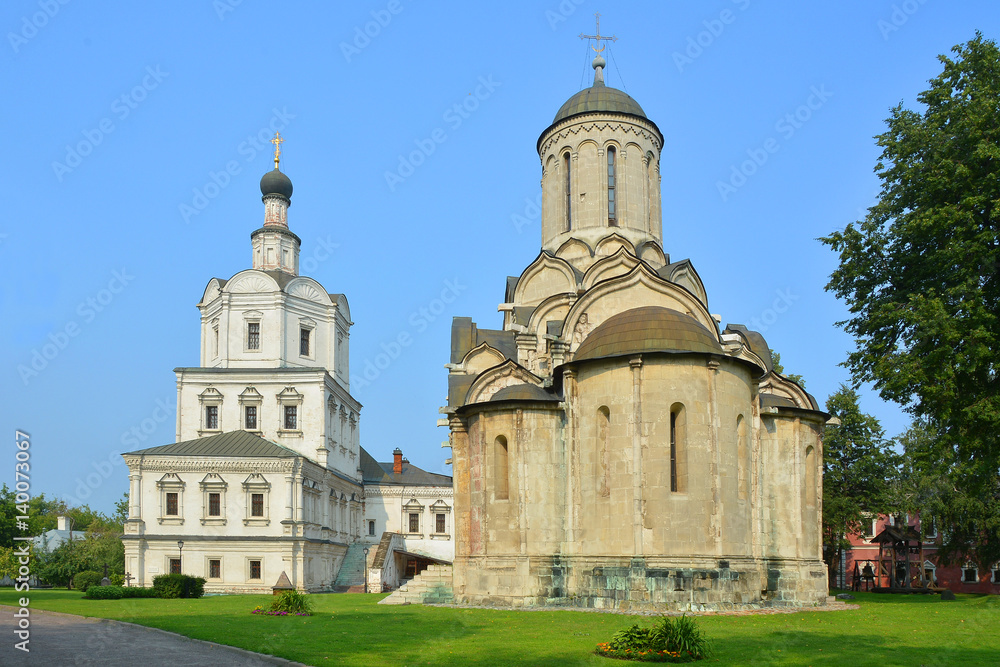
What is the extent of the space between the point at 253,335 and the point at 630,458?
29.7 meters

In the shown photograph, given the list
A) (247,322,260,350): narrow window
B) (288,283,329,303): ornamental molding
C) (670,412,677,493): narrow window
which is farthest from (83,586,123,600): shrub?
(670,412,677,493): narrow window

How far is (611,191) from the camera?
2897 cm

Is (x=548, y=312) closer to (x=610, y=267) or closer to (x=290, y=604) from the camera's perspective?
(x=610, y=267)

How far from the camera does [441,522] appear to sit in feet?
165

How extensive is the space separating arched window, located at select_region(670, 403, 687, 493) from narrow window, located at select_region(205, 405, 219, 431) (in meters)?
29.9

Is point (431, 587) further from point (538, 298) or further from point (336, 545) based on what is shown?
point (336, 545)

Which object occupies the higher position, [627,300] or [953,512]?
[627,300]

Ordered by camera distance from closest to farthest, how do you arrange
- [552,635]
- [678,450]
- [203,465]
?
[552,635] < [678,450] < [203,465]

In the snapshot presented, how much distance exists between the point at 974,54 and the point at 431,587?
70.6 feet

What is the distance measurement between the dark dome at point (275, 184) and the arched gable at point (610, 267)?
2749 cm

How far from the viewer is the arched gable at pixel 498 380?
24328mm

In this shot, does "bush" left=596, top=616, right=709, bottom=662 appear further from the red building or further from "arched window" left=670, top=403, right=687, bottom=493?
the red building

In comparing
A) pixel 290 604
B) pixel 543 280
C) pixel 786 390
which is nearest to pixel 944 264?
pixel 786 390

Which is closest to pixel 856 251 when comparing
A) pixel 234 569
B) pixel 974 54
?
pixel 974 54
